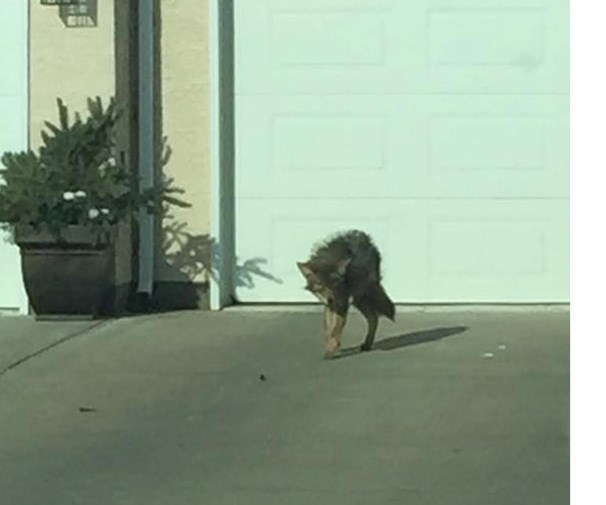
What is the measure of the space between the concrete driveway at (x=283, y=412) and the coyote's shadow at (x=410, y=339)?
16 mm

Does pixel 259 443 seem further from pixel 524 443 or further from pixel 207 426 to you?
pixel 524 443

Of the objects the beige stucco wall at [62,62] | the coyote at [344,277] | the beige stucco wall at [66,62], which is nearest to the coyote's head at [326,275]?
the coyote at [344,277]

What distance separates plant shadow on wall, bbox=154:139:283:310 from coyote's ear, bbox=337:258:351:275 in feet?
6.38

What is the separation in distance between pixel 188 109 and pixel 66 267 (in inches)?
50.4

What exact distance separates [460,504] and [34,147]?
183 inches

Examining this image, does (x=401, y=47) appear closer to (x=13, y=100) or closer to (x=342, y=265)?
(x=342, y=265)

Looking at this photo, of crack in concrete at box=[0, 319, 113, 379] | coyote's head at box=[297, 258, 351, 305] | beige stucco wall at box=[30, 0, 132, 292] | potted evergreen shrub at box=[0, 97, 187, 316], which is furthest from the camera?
beige stucco wall at box=[30, 0, 132, 292]

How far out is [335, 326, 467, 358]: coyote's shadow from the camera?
7430 mm

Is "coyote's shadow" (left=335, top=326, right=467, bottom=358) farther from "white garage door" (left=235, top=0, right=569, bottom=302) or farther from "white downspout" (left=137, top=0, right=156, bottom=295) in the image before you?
"white downspout" (left=137, top=0, right=156, bottom=295)

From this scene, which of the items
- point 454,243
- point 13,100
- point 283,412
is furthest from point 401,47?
point 283,412

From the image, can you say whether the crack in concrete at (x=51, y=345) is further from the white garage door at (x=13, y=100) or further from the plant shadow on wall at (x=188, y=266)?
the white garage door at (x=13, y=100)

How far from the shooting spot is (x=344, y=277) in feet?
22.5

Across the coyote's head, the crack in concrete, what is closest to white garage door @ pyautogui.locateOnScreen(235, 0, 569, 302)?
the crack in concrete

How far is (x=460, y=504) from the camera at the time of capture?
187 inches
